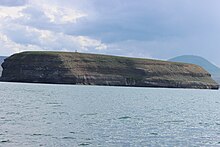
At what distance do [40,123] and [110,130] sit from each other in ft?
24.5

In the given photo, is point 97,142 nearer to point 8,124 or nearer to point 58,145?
point 58,145

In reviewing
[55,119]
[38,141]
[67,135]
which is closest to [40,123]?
[55,119]

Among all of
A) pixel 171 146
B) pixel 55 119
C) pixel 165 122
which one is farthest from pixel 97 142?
pixel 165 122

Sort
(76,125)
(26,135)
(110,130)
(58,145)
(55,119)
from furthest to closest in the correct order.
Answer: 1. (55,119)
2. (76,125)
3. (110,130)
4. (26,135)
5. (58,145)

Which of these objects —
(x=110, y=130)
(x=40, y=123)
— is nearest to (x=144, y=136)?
(x=110, y=130)

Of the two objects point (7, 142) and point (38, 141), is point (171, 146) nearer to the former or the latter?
point (38, 141)

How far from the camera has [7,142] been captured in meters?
34.5

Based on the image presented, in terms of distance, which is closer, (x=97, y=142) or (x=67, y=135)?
(x=97, y=142)

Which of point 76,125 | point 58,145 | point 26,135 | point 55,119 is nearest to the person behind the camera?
point 58,145

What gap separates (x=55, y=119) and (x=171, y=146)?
1827 cm

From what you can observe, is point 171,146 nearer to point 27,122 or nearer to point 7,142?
point 7,142

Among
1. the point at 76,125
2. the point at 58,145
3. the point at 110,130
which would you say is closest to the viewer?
the point at 58,145

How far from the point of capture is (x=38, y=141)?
3547 cm

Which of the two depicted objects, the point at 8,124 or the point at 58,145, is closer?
the point at 58,145
